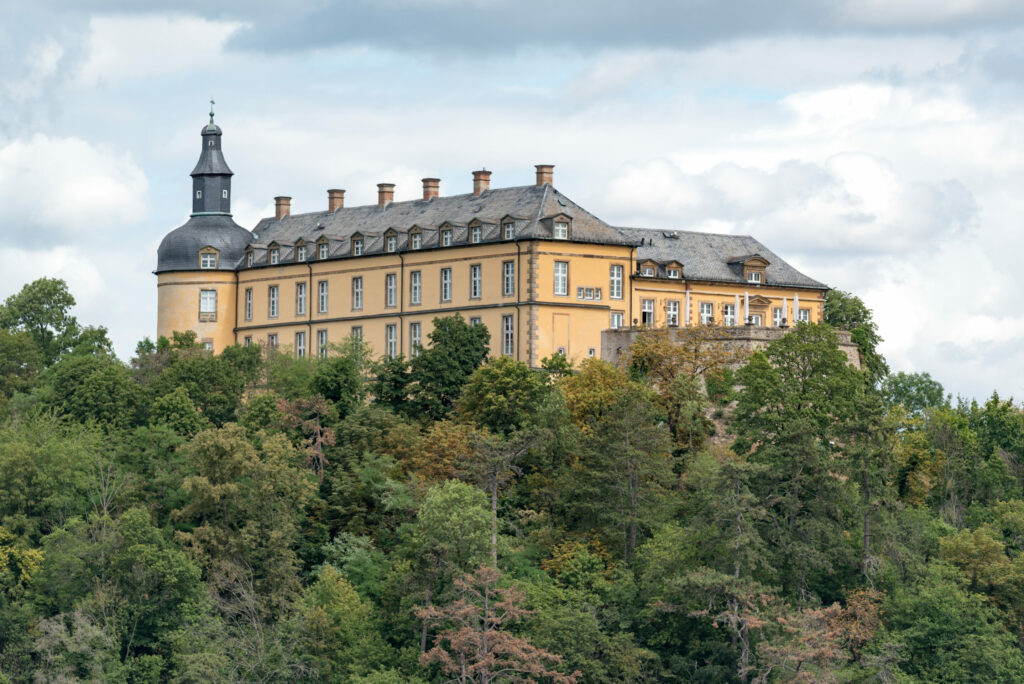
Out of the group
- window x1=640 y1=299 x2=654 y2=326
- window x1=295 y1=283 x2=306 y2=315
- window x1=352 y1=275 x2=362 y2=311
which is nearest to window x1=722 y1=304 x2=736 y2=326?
window x1=640 y1=299 x2=654 y2=326

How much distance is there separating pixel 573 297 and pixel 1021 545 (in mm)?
20506

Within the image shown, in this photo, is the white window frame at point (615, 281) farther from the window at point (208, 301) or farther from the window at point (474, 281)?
the window at point (208, 301)

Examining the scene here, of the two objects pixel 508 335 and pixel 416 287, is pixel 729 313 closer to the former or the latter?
pixel 508 335

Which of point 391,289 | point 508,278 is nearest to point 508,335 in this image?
point 508,278

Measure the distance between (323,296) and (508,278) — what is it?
11745mm

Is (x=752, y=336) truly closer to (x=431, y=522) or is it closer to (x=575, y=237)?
(x=575, y=237)

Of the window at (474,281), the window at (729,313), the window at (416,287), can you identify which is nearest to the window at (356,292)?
the window at (416,287)

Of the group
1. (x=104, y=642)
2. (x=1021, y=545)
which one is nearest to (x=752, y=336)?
(x=1021, y=545)

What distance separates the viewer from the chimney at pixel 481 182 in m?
89.5

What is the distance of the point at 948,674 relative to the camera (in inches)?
2638

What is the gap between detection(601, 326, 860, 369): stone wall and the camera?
79.2 m

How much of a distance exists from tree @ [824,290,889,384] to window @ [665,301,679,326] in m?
14.0

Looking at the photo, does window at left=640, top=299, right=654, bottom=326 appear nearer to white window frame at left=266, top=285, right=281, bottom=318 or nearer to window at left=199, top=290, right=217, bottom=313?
white window frame at left=266, top=285, right=281, bottom=318

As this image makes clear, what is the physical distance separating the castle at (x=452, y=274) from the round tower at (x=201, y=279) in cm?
6
